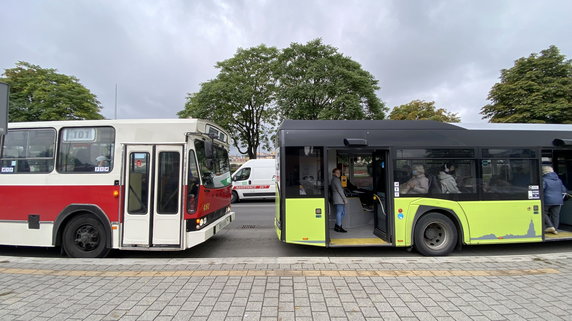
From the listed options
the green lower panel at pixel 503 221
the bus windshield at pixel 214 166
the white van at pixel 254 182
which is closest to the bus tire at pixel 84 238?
the bus windshield at pixel 214 166

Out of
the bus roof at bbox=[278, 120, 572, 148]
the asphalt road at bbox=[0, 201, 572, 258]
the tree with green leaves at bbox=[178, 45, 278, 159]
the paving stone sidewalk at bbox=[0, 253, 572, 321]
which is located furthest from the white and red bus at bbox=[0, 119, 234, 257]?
the tree with green leaves at bbox=[178, 45, 278, 159]

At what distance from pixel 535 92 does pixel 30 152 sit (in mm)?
30861

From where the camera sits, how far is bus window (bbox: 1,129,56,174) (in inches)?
211

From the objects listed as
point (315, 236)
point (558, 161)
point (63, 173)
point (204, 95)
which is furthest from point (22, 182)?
point (204, 95)

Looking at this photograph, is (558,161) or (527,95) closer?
(558,161)

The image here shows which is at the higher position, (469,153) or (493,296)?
(469,153)

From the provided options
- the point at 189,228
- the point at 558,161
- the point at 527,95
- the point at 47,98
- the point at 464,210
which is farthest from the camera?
the point at 527,95

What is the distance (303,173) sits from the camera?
5430 mm

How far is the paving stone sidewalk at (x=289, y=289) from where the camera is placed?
3061mm

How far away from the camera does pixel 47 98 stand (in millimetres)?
21062

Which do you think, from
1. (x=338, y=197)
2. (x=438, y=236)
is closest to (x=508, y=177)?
(x=438, y=236)

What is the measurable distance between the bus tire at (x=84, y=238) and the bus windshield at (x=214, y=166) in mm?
2175

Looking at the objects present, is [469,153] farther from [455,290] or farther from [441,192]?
[455,290]

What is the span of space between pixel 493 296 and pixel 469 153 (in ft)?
10.1
